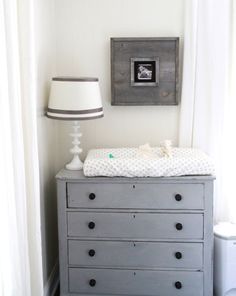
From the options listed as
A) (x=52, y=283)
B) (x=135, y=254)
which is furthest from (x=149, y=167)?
(x=52, y=283)

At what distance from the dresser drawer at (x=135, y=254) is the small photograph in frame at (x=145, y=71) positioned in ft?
3.48

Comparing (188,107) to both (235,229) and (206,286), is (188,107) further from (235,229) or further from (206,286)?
(206,286)

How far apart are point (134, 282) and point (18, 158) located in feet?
3.63

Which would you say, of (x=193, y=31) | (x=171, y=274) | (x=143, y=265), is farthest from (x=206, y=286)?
(x=193, y=31)

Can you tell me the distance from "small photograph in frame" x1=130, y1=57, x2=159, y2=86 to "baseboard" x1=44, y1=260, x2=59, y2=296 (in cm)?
137

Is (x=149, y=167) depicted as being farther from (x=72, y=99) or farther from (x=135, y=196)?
(x=72, y=99)

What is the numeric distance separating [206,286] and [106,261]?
612 millimetres

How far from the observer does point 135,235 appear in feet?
8.21

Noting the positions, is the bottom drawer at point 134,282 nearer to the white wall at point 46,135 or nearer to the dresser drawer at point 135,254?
the dresser drawer at point 135,254

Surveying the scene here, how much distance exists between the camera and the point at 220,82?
279 cm

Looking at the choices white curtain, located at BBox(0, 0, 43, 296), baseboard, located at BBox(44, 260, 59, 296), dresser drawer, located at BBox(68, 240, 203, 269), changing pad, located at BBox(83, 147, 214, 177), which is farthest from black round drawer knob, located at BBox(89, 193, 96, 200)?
baseboard, located at BBox(44, 260, 59, 296)

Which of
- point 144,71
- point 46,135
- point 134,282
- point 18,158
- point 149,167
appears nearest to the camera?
point 18,158

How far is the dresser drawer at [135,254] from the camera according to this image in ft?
8.21

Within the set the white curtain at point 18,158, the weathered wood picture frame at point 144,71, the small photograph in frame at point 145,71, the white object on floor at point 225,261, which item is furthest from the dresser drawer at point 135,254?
the small photograph in frame at point 145,71
